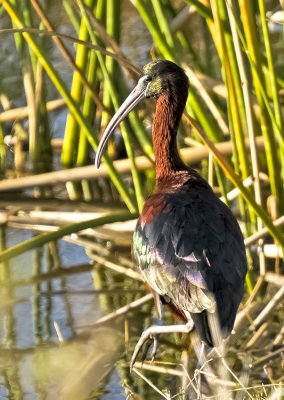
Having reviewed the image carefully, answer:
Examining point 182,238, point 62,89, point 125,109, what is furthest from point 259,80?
point 62,89

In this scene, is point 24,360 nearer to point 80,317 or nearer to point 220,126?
point 80,317

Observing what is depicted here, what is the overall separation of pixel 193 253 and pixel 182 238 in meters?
0.07

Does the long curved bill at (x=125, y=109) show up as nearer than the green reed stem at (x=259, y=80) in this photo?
No

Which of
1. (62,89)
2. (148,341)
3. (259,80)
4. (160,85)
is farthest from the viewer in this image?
(62,89)

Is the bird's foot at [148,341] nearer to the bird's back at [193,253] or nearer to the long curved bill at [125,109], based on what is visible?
the bird's back at [193,253]

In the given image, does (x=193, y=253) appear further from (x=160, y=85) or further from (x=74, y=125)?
(x=74, y=125)

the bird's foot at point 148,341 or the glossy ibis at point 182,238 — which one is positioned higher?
the glossy ibis at point 182,238

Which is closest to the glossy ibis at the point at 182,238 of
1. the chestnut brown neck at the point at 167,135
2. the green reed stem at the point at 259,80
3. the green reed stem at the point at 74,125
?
the chestnut brown neck at the point at 167,135

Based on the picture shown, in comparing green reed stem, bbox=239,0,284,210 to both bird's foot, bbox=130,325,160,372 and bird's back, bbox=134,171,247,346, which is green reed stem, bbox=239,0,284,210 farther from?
bird's foot, bbox=130,325,160,372

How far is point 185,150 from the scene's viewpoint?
16.2 ft

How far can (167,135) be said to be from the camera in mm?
3789

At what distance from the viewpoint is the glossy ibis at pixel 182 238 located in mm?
3170

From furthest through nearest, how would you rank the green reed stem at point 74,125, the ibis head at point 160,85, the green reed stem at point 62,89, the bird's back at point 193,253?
the green reed stem at point 74,125, the green reed stem at point 62,89, the ibis head at point 160,85, the bird's back at point 193,253

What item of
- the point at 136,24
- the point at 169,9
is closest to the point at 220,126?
the point at 169,9
